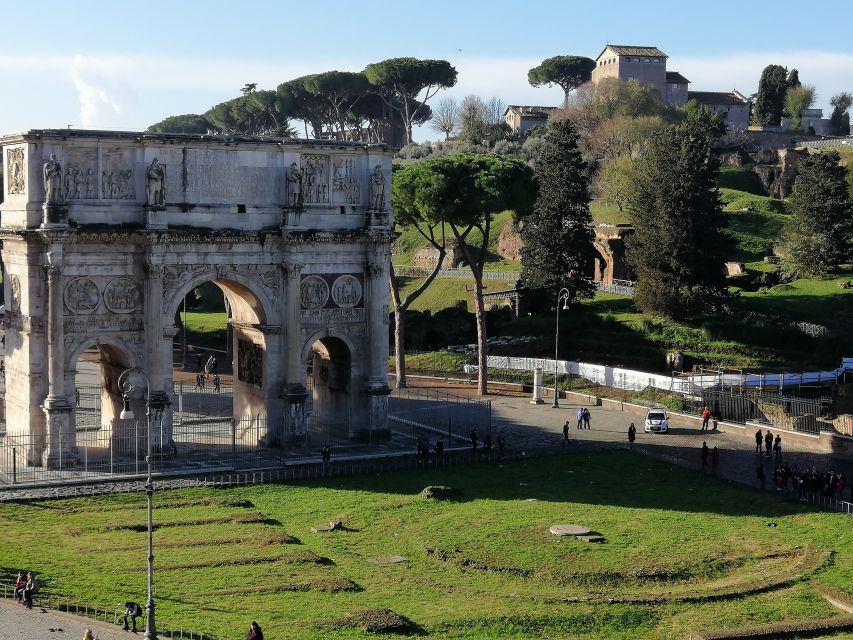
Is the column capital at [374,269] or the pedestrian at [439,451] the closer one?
the pedestrian at [439,451]

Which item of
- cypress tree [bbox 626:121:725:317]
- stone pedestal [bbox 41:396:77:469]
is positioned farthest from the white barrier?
stone pedestal [bbox 41:396:77:469]

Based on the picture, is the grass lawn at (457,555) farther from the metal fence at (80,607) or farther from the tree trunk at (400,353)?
the tree trunk at (400,353)

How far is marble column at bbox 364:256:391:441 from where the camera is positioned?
4916 centimetres

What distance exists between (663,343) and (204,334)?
29.0m

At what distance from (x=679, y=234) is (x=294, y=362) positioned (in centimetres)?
2886

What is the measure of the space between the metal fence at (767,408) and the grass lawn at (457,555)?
426 inches

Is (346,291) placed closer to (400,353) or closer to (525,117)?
(400,353)

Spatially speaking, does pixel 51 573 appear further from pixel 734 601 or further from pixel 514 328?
pixel 514 328

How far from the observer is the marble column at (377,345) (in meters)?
49.2

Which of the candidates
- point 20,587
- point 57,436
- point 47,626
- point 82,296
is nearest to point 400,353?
point 82,296

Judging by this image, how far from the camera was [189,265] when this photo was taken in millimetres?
45562

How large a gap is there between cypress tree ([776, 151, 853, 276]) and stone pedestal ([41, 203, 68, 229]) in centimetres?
5157

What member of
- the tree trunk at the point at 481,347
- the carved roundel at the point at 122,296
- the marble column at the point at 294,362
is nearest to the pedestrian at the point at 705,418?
the tree trunk at the point at 481,347

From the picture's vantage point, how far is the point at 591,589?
31875mm
